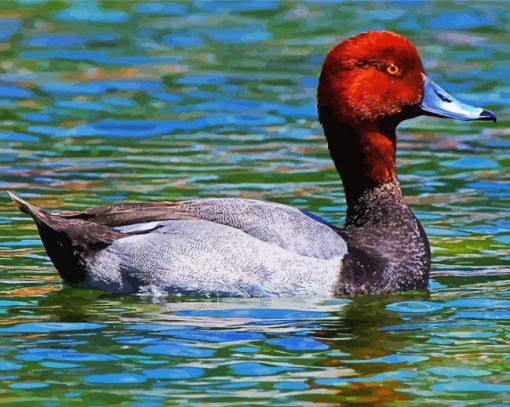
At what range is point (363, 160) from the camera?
11.0 metres

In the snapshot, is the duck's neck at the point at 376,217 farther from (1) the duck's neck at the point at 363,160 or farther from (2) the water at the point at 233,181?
(2) the water at the point at 233,181

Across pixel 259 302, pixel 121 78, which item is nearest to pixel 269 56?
pixel 121 78

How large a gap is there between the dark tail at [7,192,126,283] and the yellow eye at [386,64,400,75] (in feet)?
6.73

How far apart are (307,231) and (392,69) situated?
130cm

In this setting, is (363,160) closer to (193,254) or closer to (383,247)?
(383,247)

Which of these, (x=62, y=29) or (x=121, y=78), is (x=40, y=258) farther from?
(x=62, y=29)

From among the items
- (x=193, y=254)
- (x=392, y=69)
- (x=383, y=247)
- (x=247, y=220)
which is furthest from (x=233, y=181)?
(x=193, y=254)

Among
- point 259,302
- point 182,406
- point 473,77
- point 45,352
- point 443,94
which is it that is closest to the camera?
point 182,406

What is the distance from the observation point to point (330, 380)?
28.4 feet

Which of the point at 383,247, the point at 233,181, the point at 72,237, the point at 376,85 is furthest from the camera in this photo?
the point at 233,181

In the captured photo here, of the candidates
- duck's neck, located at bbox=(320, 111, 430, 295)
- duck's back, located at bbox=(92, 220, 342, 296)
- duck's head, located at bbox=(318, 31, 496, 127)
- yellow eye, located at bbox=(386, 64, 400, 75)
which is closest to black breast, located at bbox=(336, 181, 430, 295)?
duck's neck, located at bbox=(320, 111, 430, 295)

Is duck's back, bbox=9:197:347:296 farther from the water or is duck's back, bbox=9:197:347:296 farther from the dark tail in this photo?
the water

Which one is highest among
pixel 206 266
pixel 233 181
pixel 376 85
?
pixel 376 85

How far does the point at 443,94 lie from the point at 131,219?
7.40ft
